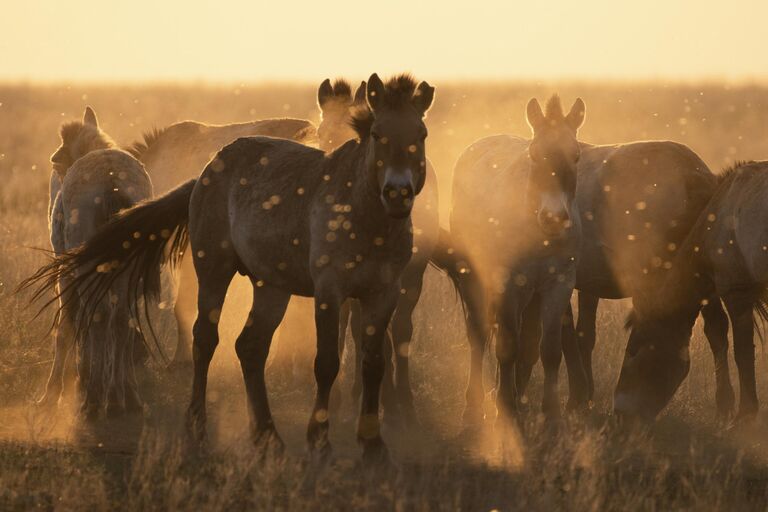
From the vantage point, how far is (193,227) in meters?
7.79

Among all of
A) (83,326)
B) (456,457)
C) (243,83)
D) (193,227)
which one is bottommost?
(456,457)

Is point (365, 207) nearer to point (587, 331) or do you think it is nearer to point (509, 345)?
point (509, 345)

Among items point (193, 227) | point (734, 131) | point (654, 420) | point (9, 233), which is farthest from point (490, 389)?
point (734, 131)

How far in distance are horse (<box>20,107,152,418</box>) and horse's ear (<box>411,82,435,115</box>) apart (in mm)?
2678

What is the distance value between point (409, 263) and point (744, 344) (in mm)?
2633

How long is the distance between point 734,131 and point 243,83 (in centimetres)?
4131

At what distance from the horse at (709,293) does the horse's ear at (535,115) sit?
5.59ft

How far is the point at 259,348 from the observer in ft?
24.8

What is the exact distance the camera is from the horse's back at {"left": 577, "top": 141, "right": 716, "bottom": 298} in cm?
964

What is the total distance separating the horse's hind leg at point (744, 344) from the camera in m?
8.72

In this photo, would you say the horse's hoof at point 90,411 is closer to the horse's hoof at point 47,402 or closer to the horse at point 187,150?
the horse's hoof at point 47,402

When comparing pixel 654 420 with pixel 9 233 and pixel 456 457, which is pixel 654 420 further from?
pixel 9 233

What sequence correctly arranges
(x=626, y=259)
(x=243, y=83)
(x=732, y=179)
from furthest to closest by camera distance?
(x=243, y=83)
(x=626, y=259)
(x=732, y=179)

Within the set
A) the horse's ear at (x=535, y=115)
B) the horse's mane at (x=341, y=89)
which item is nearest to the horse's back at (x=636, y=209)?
the horse's ear at (x=535, y=115)
